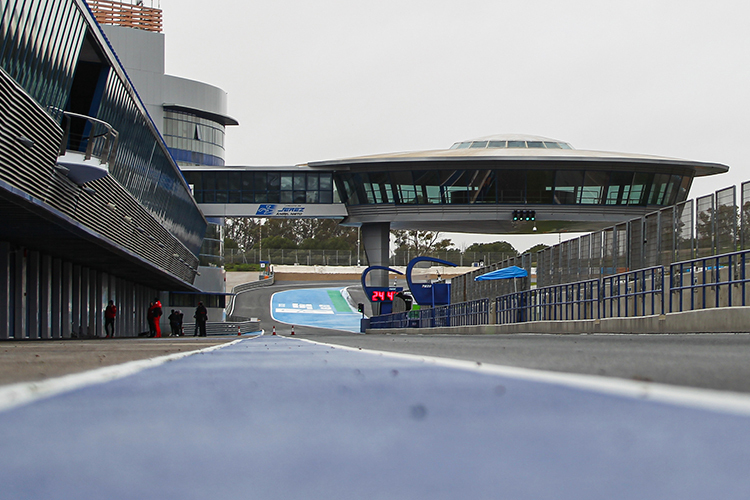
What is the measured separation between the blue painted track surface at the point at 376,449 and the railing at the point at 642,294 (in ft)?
46.5

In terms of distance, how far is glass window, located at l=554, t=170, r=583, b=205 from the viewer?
67000 millimetres

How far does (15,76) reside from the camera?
60.3 feet

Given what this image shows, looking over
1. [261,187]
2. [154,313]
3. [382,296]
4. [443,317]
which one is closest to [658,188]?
[382,296]

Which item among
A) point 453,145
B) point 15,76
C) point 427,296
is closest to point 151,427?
point 15,76

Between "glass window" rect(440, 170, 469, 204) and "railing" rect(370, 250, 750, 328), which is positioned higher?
"glass window" rect(440, 170, 469, 204)

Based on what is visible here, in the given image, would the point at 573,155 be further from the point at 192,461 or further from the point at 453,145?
the point at 192,461

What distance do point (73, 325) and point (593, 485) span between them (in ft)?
109

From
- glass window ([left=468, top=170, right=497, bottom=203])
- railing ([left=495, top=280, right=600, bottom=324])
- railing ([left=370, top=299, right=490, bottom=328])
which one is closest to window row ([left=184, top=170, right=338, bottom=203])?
glass window ([left=468, top=170, right=497, bottom=203])

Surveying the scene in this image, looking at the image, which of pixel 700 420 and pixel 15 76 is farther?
pixel 15 76

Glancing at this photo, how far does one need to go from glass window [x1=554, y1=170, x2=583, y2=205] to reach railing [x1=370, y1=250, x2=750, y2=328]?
34.4 meters

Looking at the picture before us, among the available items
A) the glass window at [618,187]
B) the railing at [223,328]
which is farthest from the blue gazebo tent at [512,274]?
the glass window at [618,187]

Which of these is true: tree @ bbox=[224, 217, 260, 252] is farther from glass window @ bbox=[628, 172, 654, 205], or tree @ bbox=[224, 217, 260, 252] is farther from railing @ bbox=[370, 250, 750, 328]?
railing @ bbox=[370, 250, 750, 328]

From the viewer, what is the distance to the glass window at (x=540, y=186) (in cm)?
6706

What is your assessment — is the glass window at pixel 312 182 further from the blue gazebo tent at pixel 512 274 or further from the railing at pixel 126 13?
the railing at pixel 126 13
